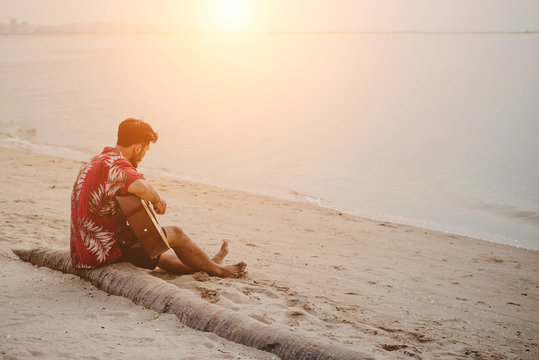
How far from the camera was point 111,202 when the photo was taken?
14.1 ft

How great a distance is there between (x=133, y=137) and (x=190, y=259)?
1.26m

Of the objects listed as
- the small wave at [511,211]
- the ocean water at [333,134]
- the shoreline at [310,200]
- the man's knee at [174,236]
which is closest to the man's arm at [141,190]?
the man's knee at [174,236]

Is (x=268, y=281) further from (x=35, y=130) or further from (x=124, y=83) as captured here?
(x=124, y=83)

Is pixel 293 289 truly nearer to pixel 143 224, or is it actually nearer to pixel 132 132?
pixel 143 224

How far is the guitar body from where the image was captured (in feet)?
14.0

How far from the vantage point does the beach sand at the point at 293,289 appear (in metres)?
3.58

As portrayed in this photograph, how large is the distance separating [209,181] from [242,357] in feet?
34.5

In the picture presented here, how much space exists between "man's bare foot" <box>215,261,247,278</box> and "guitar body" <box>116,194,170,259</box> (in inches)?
36.5

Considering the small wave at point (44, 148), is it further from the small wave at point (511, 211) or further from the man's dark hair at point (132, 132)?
the man's dark hair at point (132, 132)

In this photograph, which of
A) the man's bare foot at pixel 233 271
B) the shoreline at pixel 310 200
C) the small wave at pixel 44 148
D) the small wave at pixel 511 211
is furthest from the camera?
the small wave at pixel 44 148

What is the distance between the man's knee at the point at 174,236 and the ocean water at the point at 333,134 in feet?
23.0

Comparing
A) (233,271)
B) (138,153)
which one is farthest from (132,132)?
(233,271)

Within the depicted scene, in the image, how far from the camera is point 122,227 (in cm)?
447

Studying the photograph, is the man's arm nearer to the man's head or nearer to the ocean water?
the man's head
